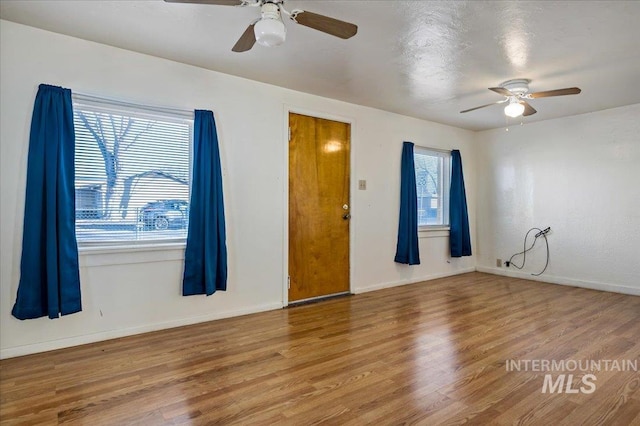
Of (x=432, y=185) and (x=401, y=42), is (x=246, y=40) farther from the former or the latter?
(x=432, y=185)

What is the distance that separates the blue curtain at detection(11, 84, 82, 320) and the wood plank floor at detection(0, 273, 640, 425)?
17.9 inches

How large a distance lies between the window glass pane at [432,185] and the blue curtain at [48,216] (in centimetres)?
446

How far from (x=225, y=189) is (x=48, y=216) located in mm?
1468

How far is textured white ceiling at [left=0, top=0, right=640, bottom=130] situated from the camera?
8.02 feet

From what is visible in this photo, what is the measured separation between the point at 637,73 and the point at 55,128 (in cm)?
527

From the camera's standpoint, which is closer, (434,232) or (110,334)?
(110,334)

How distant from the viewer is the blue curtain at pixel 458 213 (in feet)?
19.3

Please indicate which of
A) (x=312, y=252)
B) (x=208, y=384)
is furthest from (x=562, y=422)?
(x=312, y=252)

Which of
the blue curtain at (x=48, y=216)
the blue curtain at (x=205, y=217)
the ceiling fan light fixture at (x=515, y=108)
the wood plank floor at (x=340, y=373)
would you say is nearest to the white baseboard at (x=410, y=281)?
the wood plank floor at (x=340, y=373)

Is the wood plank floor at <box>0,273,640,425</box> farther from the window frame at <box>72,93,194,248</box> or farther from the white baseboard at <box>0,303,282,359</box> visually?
the window frame at <box>72,93,194,248</box>

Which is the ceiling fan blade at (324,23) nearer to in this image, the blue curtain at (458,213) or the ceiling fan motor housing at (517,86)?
the ceiling fan motor housing at (517,86)

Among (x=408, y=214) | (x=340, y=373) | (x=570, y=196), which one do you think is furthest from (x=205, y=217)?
(x=570, y=196)

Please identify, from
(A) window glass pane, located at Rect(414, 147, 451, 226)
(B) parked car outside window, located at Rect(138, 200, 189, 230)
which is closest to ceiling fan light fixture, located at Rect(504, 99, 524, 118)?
(A) window glass pane, located at Rect(414, 147, 451, 226)

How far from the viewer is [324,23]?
215 centimetres
